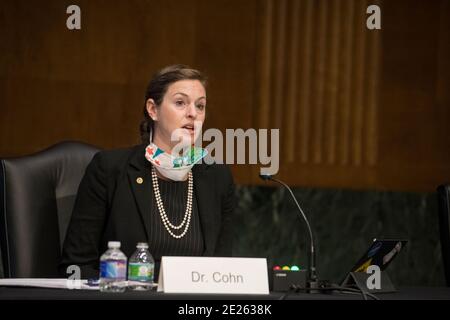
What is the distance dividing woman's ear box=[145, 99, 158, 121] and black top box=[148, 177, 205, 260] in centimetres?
29

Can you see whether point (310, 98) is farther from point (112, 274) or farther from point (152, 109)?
point (112, 274)

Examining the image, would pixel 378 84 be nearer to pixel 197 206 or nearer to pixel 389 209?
pixel 389 209

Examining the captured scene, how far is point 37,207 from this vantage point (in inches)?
132

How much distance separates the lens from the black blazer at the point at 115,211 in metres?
3.37

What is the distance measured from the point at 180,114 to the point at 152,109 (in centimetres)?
17

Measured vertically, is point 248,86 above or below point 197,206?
above

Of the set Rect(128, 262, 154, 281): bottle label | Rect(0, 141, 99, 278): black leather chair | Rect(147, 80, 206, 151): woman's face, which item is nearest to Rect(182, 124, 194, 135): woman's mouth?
Rect(147, 80, 206, 151): woman's face

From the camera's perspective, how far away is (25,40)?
15.0ft

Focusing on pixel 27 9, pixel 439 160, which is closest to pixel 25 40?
pixel 27 9

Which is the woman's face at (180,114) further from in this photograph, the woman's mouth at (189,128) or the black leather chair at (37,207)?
the black leather chair at (37,207)

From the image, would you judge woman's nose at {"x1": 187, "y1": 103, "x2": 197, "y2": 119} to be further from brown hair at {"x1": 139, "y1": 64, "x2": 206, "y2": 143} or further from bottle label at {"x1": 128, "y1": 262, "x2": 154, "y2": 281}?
bottle label at {"x1": 128, "y1": 262, "x2": 154, "y2": 281}

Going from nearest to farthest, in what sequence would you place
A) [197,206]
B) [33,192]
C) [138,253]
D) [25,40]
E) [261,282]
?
[261,282]
[138,253]
[33,192]
[197,206]
[25,40]
